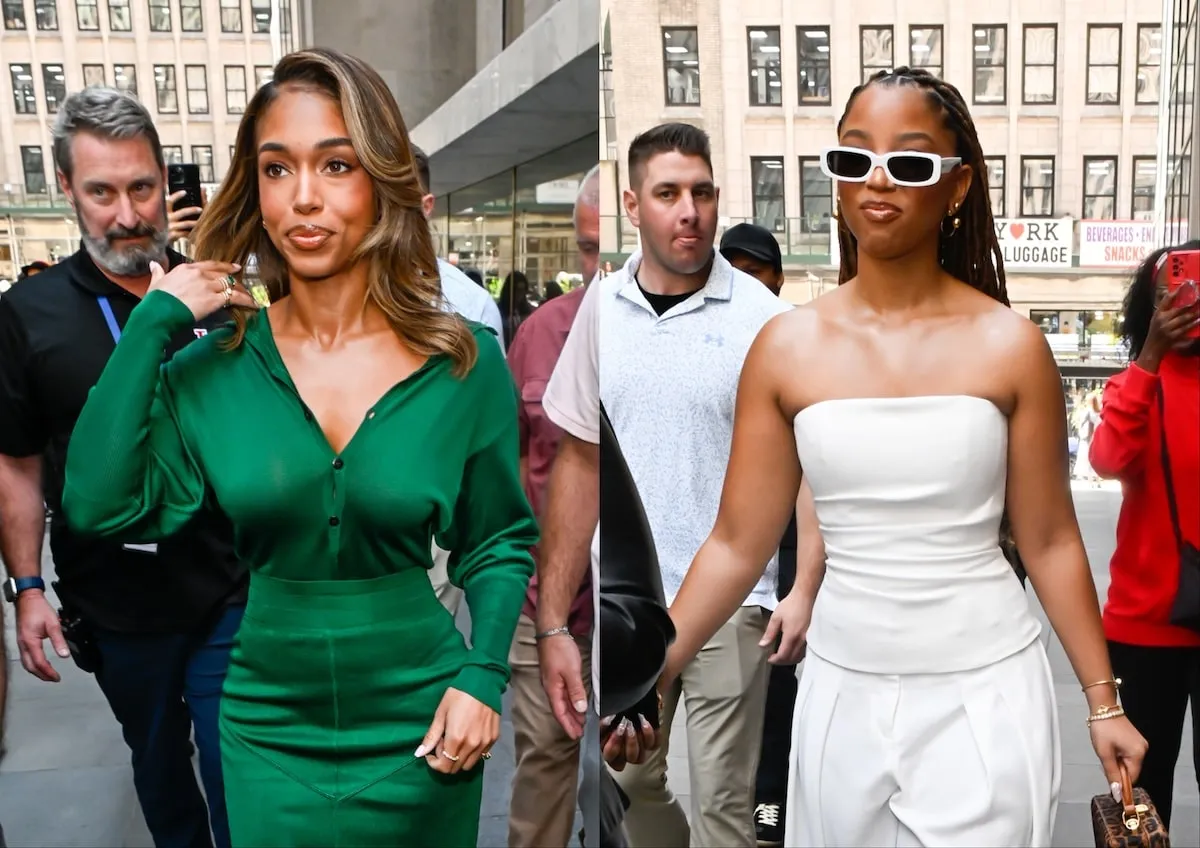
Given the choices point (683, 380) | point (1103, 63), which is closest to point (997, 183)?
point (1103, 63)

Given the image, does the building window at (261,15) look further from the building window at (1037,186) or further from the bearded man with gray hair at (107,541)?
the building window at (1037,186)

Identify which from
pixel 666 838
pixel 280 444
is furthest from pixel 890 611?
pixel 280 444

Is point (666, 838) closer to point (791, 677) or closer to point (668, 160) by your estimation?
point (791, 677)

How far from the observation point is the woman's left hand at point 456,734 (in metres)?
1.66

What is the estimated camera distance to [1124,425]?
215 cm

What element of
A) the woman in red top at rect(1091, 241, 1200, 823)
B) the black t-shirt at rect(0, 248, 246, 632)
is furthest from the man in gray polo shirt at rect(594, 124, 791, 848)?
the woman in red top at rect(1091, 241, 1200, 823)

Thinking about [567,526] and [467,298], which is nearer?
[467,298]

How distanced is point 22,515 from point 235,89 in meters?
0.57

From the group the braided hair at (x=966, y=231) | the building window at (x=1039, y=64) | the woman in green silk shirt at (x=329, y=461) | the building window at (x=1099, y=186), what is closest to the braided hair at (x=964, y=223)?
the braided hair at (x=966, y=231)

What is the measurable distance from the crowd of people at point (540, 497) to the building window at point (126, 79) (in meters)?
0.03

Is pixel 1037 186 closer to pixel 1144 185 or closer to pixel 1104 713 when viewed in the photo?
pixel 1144 185

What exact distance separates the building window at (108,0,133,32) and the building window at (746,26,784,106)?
0.84 meters

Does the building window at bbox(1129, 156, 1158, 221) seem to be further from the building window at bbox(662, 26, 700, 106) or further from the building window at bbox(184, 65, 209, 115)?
the building window at bbox(184, 65, 209, 115)

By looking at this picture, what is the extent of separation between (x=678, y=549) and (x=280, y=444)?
65 centimetres
